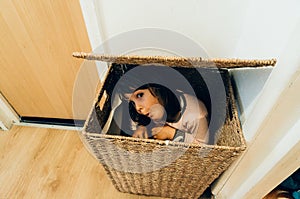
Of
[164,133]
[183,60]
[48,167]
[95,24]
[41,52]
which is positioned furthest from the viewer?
[48,167]

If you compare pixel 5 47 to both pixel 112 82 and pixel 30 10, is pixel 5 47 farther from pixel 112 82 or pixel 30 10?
pixel 112 82

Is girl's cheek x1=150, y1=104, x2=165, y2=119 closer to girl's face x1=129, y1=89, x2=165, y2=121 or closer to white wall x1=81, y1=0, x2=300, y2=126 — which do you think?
girl's face x1=129, y1=89, x2=165, y2=121

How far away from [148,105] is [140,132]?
0.33ft

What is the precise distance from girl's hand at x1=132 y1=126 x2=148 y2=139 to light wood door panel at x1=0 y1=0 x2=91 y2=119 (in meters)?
0.45

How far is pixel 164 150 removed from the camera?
0.64m

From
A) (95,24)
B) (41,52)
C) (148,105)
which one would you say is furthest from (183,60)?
(41,52)

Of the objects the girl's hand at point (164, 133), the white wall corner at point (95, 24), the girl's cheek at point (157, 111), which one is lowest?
the girl's hand at point (164, 133)

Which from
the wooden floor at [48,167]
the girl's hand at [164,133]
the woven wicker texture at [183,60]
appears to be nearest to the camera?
the woven wicker texture at [183,60]

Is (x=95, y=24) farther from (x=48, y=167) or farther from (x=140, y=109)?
(x=48, y=167)

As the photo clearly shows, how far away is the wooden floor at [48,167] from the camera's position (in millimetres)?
1062

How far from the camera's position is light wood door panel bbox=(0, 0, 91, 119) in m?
0.85

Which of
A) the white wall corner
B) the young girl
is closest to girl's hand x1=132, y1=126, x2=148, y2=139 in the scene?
the young girl

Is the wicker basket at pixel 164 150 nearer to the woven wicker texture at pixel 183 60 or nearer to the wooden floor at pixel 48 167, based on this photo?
the woven wicker texture at pixel 183 60

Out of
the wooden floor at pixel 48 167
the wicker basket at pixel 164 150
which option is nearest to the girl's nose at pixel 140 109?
the wicker basket at pixel 164 150
